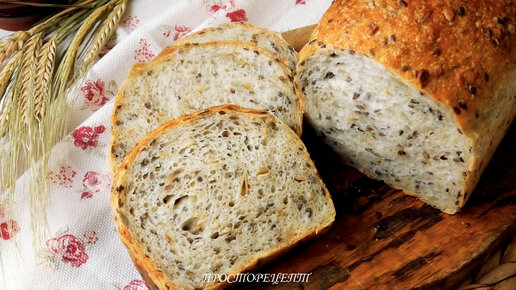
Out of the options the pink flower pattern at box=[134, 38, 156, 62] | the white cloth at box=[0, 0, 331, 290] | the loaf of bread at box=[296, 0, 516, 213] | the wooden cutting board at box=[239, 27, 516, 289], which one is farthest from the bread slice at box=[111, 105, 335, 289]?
the pink flower pattern at box=[134, 38, 156, 62]

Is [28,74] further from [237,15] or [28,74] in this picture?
[237,15]

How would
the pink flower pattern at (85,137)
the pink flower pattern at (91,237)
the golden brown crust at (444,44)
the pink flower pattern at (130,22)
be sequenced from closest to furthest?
the golden brown crust at (444,44) < the pink flower pattern at (91,237) < the pink flower pattern at (85,137) < the pink flower pattern at (130,22)

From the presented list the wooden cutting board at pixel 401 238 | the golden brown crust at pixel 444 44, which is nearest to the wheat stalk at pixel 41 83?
the wooden cutting board at pixel 401 238

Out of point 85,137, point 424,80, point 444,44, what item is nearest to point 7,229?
point 85,137

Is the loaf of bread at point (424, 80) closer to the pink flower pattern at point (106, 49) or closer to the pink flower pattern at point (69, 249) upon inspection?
the pink flower pattern at point (69, 249)

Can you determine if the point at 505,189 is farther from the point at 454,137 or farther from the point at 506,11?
the point at 506,11
